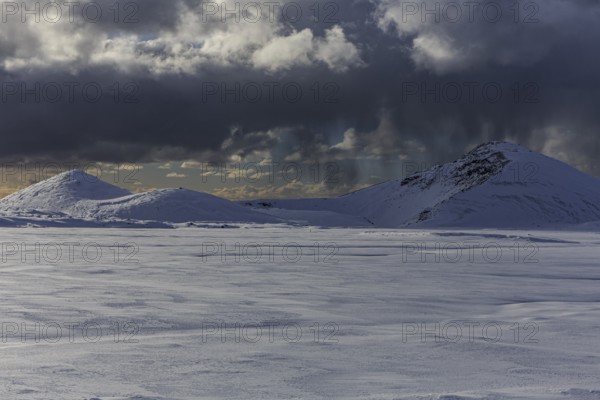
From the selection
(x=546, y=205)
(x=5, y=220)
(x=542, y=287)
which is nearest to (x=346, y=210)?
(x=546, y=205)

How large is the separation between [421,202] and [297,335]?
107321 mm

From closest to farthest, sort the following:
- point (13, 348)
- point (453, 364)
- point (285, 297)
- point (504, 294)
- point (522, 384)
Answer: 1. point (522, 384)
2. point (453, 364)
3. point (13, 348)
4. point (285, 297)
5. point (504, 294)

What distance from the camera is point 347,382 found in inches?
270

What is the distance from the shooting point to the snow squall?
9081cm

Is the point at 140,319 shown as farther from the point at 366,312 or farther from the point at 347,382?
the point at 347,382

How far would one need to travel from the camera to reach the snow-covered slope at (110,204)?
91.7m

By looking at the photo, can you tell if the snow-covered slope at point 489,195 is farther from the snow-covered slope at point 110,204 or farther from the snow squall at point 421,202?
the snow-covered slope at point 110,204

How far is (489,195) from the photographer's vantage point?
323 feet

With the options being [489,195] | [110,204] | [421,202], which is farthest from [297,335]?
[421,202]

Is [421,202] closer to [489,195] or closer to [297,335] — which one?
[489,195]

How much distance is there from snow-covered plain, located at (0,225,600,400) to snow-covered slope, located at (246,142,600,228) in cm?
7547

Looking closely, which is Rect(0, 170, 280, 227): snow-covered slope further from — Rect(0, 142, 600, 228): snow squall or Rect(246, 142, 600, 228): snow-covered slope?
Rect(246, 142, 600, 228): snow-covered slope

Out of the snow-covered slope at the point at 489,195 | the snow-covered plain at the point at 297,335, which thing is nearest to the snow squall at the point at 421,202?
the snow-covered slope at the point at 489,195

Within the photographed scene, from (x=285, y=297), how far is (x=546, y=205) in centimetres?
8876
